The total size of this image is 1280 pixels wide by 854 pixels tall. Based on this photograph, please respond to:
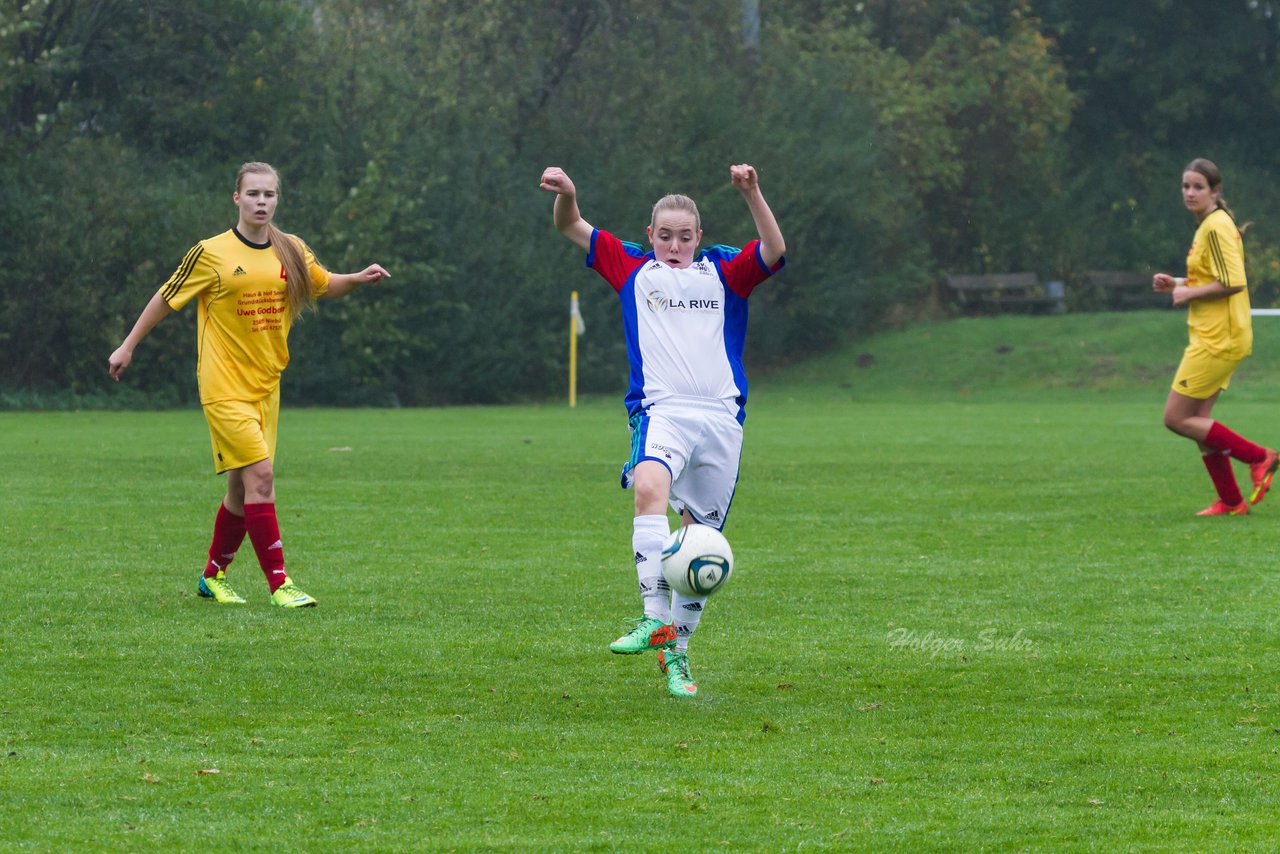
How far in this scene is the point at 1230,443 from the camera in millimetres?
11938

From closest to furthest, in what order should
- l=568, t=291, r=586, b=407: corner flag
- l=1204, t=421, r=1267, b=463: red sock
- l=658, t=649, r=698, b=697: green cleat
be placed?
l=658, t=649, r=698, b=697: green cleat
l=1204, t=421, r=1267, b=463: red sock
l=568, t=291, r=586, b=407: corner flag

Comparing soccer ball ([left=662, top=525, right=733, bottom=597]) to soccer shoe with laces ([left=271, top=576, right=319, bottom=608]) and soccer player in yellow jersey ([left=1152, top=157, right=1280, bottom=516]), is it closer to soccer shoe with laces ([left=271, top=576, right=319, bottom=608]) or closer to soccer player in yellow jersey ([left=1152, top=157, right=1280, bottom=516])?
soccer shoe with laces ([left=271, top=576, right=319, bottom=608])

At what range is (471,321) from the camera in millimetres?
31906

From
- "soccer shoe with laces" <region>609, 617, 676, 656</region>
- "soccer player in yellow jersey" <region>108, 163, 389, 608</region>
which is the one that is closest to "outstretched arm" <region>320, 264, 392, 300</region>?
"soccer player in yellow jersey" <region>108, 163, 389, 608</region>

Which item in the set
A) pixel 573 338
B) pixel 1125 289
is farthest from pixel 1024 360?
pixel 573 338

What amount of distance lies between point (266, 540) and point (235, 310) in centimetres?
110

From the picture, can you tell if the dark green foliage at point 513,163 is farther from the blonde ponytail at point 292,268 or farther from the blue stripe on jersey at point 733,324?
the blue stripe on jersey at point 733,324

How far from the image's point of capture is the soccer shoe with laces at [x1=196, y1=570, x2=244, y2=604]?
27.8ft

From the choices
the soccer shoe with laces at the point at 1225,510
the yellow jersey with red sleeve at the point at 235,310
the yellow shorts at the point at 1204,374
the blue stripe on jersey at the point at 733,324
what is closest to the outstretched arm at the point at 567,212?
the blue stripe on jersey at the point at 733,324

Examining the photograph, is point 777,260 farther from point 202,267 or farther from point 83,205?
point 83,205

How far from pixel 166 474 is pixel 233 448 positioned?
7.68 metres

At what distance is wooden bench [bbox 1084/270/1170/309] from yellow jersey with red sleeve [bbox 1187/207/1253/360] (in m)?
32.2

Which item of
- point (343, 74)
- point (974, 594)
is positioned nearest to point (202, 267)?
point (974, 594)

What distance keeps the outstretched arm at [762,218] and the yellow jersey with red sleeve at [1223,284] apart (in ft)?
19.2
